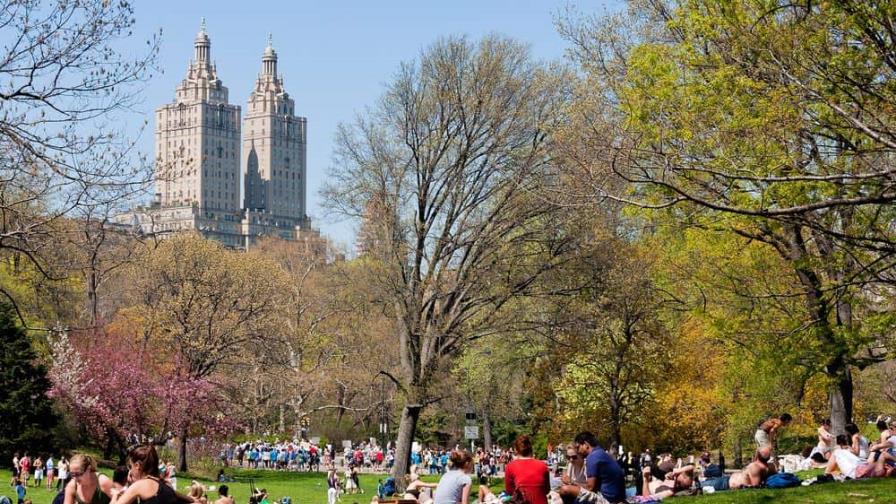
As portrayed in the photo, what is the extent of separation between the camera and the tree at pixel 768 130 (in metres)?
17.2

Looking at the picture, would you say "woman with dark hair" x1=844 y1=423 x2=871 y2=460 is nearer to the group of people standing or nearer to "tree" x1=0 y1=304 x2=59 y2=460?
the group of people standing

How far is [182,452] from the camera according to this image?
50.4 m

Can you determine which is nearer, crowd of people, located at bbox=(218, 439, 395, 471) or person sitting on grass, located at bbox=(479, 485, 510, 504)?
person sitting on grass, located at bbox=(479, 485, 510, 504)

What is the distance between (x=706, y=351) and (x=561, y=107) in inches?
548

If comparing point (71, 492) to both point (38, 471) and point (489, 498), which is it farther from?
point (38, 471)

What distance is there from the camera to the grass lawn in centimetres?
1784

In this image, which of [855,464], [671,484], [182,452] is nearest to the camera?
[855,464]

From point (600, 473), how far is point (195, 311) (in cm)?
3967

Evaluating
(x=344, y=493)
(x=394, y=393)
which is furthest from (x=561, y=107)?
(x=394, y=393)

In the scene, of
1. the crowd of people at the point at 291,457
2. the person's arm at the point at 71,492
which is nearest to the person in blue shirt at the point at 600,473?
the person's arm at the point at 71,492

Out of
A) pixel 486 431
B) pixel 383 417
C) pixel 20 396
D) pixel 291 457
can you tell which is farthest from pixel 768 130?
pixel 383 417

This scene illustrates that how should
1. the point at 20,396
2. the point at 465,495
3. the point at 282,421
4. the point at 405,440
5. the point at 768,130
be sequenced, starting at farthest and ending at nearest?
the point at 282,421 < the point at 20,396 < the point at 405,440 < the point at 768,130 < the point at 465,495

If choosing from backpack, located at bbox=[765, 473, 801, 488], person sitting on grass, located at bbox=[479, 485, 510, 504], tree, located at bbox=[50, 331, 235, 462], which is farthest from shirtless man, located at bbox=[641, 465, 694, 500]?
tree, located at bbox=[50, 331, 235, 462]

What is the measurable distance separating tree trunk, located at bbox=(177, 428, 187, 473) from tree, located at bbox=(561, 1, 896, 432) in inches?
1056
